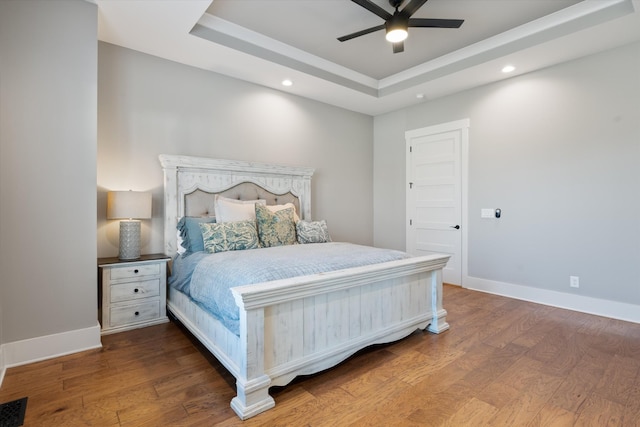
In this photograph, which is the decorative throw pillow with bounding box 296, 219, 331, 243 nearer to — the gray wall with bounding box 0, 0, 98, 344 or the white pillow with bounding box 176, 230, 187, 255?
the white pillow with bounding box 176, 230, 187, 255

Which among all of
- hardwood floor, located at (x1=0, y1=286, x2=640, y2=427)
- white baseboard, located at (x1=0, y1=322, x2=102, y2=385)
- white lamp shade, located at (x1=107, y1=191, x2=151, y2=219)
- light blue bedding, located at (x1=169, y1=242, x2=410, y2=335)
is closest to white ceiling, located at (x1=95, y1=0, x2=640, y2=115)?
white lamp shade, located at (x1=107, y1=191, x2=151, y2=219)

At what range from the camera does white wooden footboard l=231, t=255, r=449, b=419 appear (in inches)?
66.7

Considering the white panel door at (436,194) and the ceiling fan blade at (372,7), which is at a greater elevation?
the ceiling fan blade at (372,7)

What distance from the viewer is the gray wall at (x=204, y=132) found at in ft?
10.0

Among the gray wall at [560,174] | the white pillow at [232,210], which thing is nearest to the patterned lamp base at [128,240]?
the white pillow at [232,210]

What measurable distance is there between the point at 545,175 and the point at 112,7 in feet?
14.6

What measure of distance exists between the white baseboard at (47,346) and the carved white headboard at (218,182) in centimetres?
97

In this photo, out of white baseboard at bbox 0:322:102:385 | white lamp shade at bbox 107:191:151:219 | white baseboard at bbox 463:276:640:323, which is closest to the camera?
white baseboard at bbox 0:322:102:385

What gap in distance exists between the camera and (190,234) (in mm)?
3047

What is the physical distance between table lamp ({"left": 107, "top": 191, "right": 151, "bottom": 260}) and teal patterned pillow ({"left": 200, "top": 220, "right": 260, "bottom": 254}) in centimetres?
54

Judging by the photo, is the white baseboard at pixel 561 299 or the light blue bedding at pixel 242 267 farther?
the white baseboard at pixel 561 299

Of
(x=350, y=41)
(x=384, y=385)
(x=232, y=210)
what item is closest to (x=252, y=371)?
(x=384, y=385)

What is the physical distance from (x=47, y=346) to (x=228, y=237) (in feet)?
4.82

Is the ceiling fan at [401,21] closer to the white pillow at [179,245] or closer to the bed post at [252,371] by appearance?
the bed post at [252,371]
